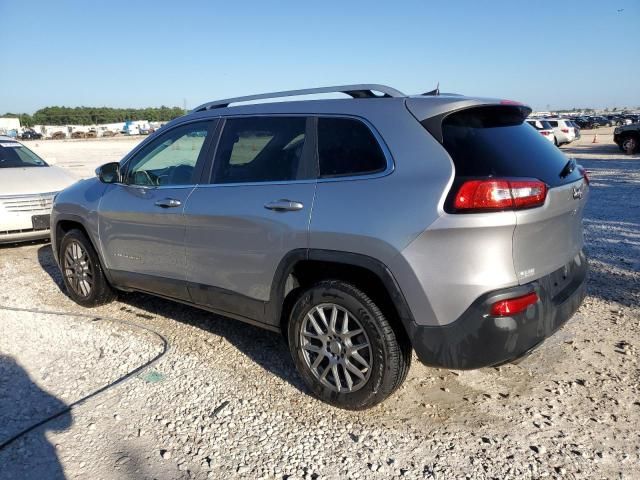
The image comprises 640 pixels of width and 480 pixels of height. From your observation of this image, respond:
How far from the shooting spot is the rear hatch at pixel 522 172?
8.80 ft

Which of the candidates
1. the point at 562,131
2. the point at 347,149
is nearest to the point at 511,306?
the point at 347,149

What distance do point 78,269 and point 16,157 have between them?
4.52 meters

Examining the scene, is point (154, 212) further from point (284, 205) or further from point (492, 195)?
point (492, 195)

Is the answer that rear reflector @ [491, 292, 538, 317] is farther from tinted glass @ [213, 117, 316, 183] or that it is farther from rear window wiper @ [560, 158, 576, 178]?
tinted glass @ [213, 117, 316, 183]

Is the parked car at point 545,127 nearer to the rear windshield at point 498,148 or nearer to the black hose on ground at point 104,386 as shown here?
the rear windshield at point 498,148

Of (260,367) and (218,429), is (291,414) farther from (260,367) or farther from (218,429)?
(260,367)

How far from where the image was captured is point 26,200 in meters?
6.91

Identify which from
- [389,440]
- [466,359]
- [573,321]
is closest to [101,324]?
[389,440]

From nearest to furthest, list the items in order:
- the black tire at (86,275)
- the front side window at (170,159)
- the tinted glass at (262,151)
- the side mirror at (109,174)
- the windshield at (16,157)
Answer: the tinted glass at (262,151) → the front side window at (170,159) → the side mirror at (109,174) → the black tire at (86,275) → the windshield at (16,157)

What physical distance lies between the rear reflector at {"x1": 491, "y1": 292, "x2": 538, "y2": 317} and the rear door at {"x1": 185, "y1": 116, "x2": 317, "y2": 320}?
3.72 feet

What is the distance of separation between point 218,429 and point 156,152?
7.77 feet

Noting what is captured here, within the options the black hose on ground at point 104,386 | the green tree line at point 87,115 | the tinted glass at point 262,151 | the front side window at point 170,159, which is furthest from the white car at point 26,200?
the green tree line at point 87,115

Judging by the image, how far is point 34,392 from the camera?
349 cm

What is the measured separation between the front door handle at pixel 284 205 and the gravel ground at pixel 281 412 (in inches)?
47.5
